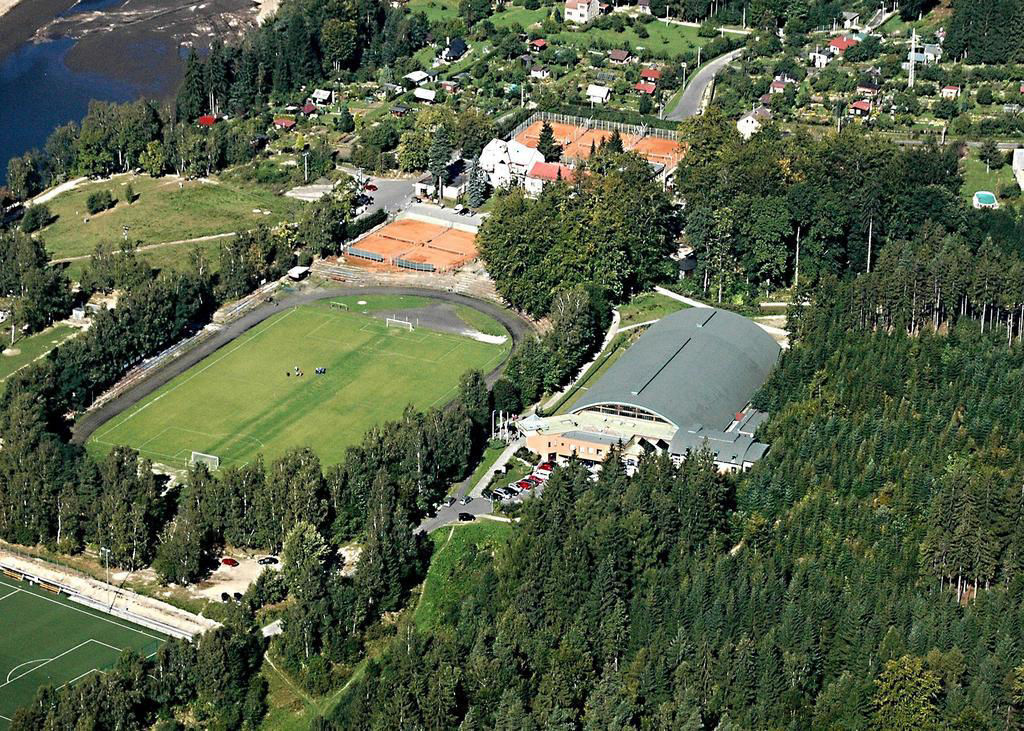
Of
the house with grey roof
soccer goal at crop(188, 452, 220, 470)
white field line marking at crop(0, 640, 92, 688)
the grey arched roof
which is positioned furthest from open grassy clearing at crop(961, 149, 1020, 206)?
white field line marking at crop(0, 640, 92, 688)

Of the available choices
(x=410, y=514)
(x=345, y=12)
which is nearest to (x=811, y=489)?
(x=410, y=514)

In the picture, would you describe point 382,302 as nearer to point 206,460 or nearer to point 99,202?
point 206,460

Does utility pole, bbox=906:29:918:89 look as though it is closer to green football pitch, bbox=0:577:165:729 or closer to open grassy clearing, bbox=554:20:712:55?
open grassy clearing, bbox=554:20:712:55

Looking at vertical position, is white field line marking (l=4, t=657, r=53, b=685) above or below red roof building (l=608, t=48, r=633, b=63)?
below

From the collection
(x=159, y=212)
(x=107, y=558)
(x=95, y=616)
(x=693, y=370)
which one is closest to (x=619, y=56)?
(x=159, y=212)

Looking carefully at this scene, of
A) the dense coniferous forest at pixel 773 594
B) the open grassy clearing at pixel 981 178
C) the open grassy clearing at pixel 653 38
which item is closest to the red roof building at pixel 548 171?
the open grassy clearing at pixel 981 178

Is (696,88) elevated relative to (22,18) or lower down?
lower down

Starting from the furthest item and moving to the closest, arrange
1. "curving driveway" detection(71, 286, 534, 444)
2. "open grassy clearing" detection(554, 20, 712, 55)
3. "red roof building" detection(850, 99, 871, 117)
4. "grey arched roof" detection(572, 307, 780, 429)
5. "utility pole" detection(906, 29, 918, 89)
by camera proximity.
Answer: "open grassy clearing" detection(554, 20, 712, 55) → "utility pole" detection(906, 29, 918, 89) → "red roof building" detection(850, 99, 871, 117) → "curving driveway" detection(71, 286, 534, 444) → "grey arched roof" detection(572, 307, 780, 429)
